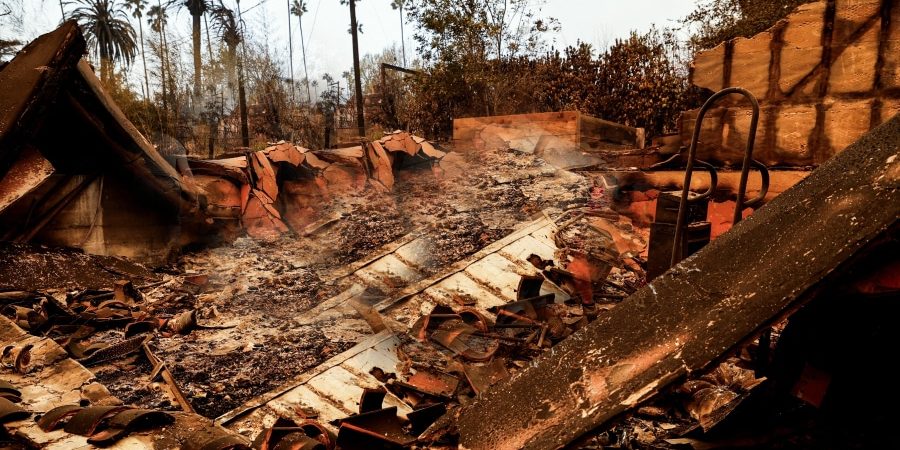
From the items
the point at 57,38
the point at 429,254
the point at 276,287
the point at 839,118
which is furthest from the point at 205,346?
the point at 839,118

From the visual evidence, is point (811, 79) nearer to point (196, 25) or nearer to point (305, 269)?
point (305, 269)

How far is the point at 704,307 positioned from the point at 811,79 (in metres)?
4.83

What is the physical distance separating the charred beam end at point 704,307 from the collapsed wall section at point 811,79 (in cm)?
398

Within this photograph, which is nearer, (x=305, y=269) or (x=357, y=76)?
(x=305, y=269)

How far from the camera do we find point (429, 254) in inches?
259

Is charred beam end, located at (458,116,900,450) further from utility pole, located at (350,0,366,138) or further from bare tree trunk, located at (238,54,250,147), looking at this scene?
bare tree trunk, located at (238,54,250,147)

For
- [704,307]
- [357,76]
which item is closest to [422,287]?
[704,307]

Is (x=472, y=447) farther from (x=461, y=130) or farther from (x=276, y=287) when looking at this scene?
(x=461, y=130)

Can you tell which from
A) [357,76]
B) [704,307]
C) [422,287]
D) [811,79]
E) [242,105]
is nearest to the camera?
[704,307]

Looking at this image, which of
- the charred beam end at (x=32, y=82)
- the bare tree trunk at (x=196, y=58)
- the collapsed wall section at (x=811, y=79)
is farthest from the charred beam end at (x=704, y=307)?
the bare tree trunk at (x=196, y=58)

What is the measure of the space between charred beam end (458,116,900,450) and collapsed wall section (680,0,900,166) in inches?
157

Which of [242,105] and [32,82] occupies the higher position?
[242,105]

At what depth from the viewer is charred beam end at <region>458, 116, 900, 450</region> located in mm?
1724

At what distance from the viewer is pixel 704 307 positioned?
1.92m
